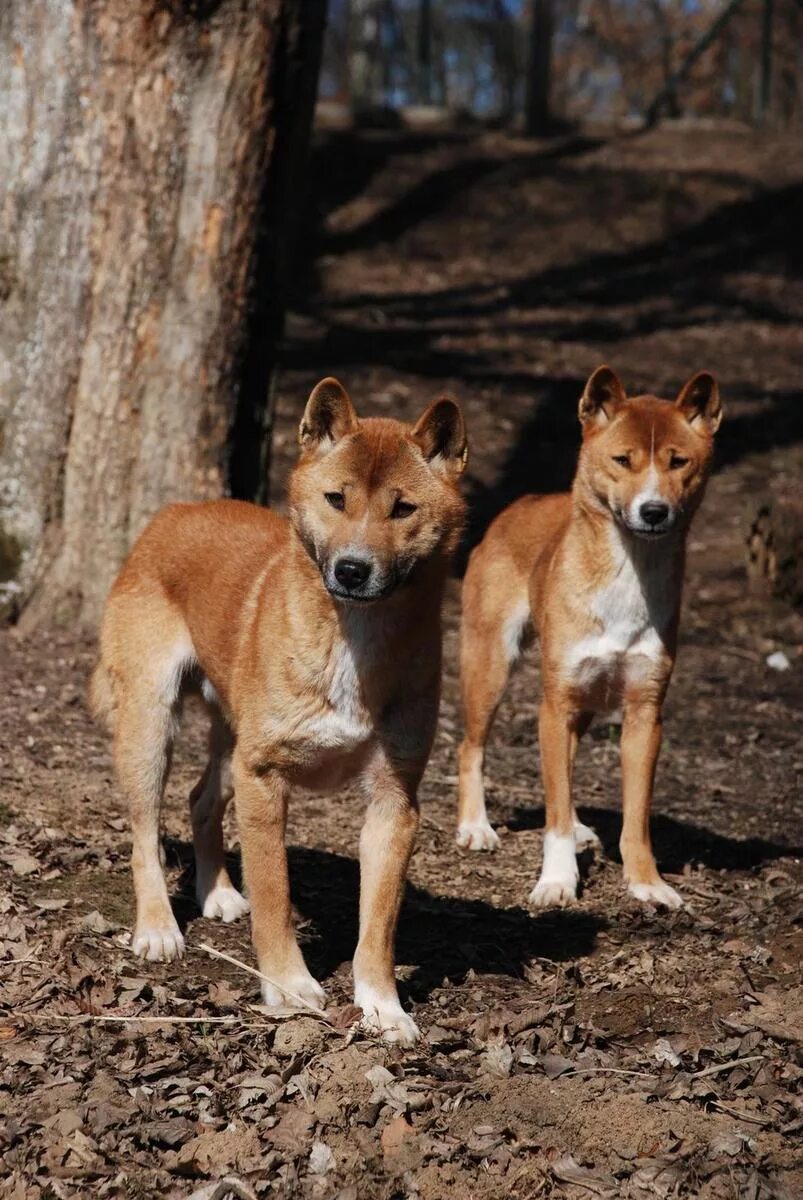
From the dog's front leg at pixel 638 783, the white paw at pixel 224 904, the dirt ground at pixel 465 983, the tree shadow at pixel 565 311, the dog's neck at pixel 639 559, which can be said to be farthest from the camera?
the tree shadow at pixel 565 311

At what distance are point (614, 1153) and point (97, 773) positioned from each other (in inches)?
142

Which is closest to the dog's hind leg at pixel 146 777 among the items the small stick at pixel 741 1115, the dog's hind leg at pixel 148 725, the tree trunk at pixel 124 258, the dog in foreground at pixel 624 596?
the dog's hind leg at pixel 148 725

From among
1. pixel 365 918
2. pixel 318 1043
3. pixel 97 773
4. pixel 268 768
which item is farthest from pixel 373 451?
pixel 97 773

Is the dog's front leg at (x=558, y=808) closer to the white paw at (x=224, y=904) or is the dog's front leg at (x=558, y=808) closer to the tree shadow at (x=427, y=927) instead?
the tree shadow at (x=427, y=927)

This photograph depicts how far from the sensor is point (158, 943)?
5152mm

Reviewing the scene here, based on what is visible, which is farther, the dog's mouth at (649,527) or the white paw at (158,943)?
the dog's mouth at (649,527)

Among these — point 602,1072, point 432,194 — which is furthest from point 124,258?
point 432,194

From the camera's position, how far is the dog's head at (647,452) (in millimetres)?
6258

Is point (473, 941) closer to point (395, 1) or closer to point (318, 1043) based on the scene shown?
point (318, 1043)

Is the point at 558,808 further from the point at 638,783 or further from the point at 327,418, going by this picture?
the point at 327,418

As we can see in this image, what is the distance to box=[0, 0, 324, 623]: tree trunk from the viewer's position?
820 centimetres

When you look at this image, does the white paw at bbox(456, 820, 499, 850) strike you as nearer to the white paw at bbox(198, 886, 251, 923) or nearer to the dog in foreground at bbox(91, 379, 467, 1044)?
the white paw at bbox(198, 886, 251, 923)

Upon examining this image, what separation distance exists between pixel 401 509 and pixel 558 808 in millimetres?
2206

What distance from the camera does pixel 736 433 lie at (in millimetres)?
14227
